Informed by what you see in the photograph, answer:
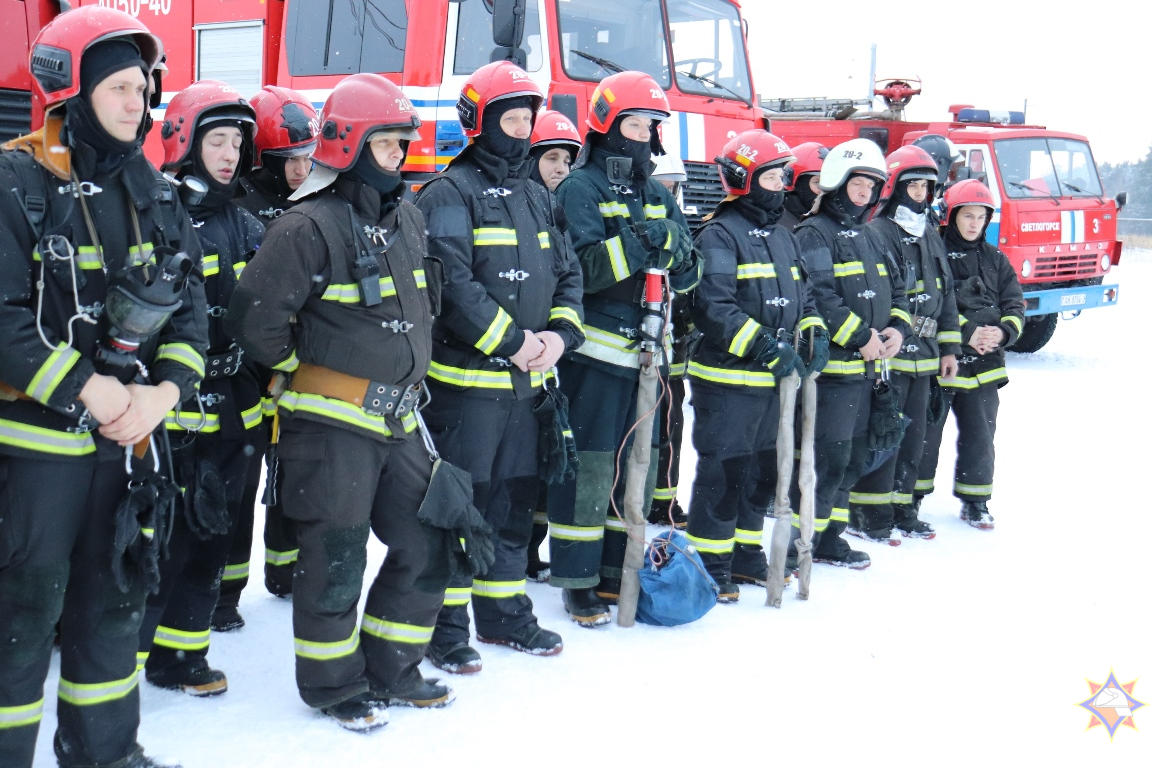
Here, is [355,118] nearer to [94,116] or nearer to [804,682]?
[94,116]

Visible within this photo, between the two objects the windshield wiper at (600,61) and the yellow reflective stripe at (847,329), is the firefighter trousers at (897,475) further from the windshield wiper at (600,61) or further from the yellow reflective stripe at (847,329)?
the windshield wiper at (600,61)

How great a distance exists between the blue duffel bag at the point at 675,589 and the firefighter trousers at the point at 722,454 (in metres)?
0.35

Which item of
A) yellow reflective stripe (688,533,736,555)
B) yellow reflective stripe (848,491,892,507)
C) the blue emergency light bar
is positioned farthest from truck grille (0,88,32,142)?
the blue emergency light bar

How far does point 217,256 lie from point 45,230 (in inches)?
43.7

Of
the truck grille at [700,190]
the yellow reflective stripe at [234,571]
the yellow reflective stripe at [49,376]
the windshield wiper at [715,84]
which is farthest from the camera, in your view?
the windshield wiper at [715,84]

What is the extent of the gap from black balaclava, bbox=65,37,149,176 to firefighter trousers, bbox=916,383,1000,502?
528 centimetres

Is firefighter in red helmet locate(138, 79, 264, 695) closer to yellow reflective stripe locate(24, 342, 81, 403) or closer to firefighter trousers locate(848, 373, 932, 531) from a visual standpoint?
yellow reflective stripe locate(24, 342, 81, 403)

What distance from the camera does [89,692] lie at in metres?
3.00

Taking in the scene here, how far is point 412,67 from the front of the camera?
747cm

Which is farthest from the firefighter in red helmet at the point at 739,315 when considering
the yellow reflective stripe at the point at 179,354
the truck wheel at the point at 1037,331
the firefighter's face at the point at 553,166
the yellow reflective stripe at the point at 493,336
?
the truck wheel at the point at 1037,331

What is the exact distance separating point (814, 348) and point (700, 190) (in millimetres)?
3420

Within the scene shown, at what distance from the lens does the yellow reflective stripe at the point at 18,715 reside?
285 centimetres

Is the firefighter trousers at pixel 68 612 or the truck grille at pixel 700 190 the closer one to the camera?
the firefighter trousers at pixel 68 612

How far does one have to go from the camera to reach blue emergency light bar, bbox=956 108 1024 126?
14.0 meters
